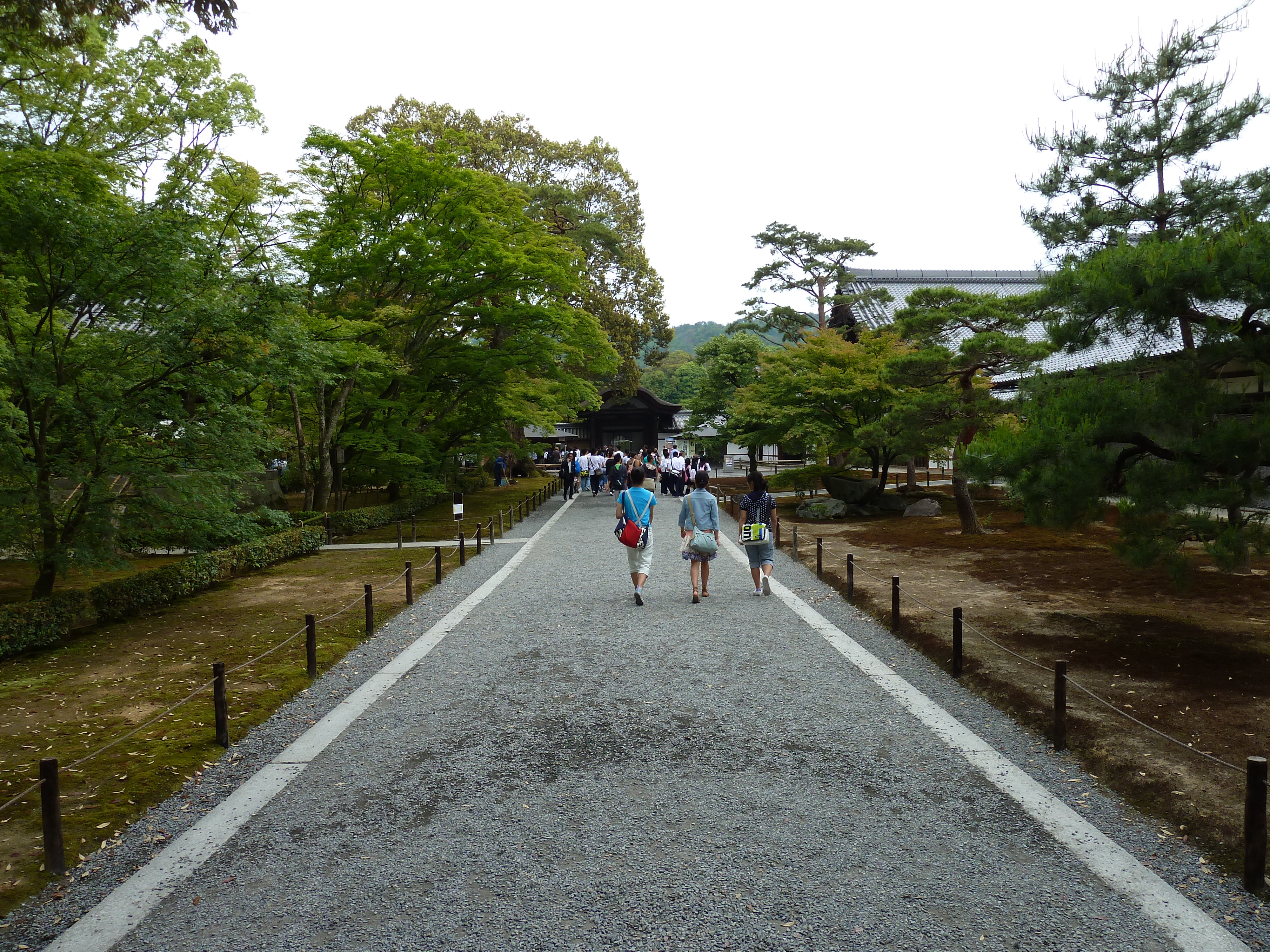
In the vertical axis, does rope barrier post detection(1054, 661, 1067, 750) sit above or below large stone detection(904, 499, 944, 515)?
below

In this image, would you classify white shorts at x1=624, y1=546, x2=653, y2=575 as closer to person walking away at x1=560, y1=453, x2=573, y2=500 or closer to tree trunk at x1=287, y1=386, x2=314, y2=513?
tree trunk at x1=287, y1=386, x2=314, y2=513

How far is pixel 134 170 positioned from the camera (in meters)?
12.2

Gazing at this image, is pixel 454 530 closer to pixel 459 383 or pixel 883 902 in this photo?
pixel 459 383

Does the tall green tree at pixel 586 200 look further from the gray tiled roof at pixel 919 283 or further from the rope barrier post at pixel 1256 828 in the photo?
the rope barrier post at pixel 1256 828

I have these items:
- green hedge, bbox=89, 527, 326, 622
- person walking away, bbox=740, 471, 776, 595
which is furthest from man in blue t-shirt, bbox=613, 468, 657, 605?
green hedge, bbox=89, 527, 326, 622

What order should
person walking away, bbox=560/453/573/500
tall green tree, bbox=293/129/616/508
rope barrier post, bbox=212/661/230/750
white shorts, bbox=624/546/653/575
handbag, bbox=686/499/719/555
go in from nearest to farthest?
rope barrier post, bbox=212/661/230/750
handbag, bbox=686/499/719/555
white shorts, bbox=624/546/653/575
tall green tree, bbox=293/129/616/508
person walking away, bbox=560/453/573/500

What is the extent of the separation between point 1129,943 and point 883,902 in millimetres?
924

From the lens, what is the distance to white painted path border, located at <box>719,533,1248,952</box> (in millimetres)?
3092

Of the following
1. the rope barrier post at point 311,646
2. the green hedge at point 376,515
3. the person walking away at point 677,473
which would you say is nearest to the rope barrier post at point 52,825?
the rope barrier post at point 311,646

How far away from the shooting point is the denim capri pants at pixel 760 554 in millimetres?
9445

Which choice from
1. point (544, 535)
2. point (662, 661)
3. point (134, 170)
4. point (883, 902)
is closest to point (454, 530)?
point (544, 535)

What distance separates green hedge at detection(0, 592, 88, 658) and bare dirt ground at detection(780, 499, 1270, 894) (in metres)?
9.07

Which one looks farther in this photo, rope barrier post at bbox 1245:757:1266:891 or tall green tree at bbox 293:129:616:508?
tall green tree at bbox 293:129:616:508

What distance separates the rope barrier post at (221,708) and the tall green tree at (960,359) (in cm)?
1170
